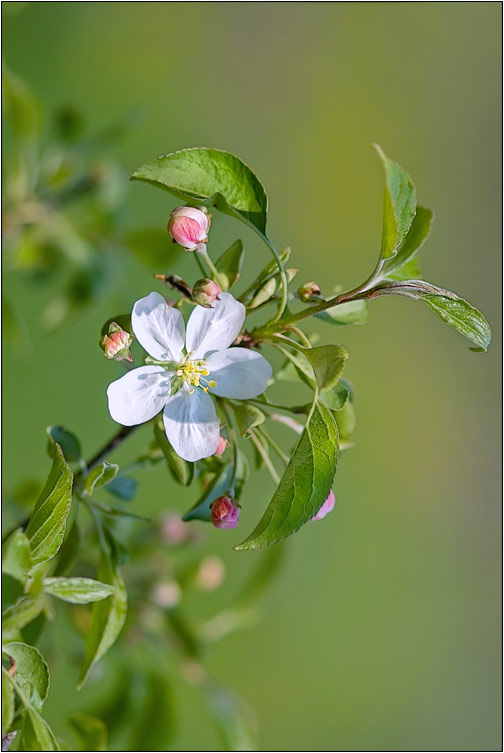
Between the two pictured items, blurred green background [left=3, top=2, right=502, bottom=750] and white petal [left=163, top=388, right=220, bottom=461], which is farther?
blurred green background [left=3, top=2, right=502, bottom=750]

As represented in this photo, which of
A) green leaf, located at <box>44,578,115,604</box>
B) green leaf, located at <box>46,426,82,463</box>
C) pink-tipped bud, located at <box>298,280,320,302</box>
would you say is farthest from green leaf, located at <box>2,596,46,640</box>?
pink-tipped bud, located at <box>298,280,320,302</box>

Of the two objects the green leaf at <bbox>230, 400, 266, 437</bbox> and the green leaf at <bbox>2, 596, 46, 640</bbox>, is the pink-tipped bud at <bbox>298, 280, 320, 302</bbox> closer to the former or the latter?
the green leaf at <bbox>230, 400, 266, 437</bbox>

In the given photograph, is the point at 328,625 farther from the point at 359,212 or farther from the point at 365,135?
the point at 365,135

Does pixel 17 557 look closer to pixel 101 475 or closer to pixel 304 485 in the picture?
pixel 101 475

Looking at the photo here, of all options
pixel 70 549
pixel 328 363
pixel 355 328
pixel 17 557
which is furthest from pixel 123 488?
pixel 355 328

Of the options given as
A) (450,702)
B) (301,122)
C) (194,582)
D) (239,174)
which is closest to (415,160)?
(301,122)

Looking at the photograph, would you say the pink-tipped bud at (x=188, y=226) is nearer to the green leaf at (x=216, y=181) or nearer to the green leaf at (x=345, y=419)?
the green leaf at (x=216, y=181)

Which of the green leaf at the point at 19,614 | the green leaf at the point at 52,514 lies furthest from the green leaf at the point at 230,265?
the green leaf at the point at 19,614
